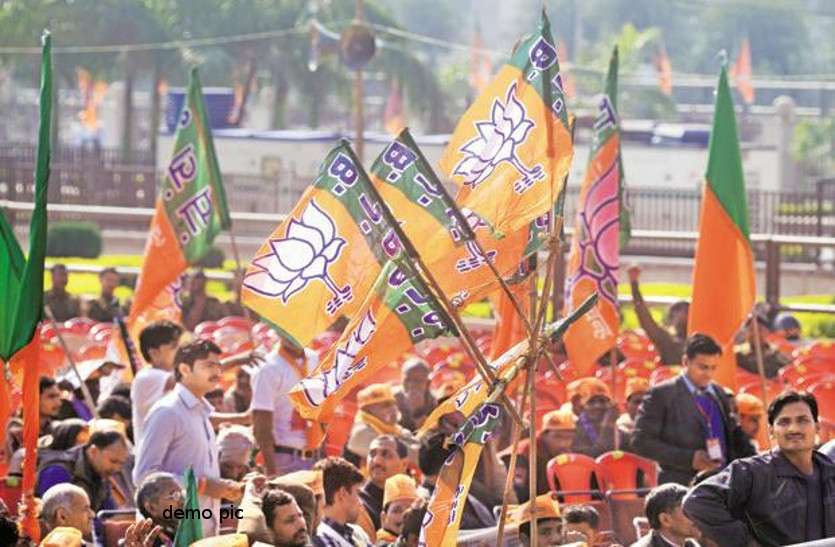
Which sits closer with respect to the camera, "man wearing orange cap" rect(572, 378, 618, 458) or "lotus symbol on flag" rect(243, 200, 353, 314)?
"lotus symbol on flag" rect(243, 200, 353, 314)

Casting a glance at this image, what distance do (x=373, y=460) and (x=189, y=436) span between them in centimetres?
134

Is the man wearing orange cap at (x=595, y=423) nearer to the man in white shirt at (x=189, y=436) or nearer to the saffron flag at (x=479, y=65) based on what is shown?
the man in white shirt at (x=189, y=436)

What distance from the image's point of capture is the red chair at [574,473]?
13.0m

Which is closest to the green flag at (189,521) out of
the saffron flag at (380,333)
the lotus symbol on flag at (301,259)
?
the saffron flag at (380,333)

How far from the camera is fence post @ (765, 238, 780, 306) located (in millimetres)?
22531

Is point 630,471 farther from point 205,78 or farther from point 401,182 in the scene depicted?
point 205,78

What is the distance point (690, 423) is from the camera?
12117 millimetres

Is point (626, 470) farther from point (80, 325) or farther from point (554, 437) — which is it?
point (80, 325)

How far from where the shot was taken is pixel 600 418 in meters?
14.2

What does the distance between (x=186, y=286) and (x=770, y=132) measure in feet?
144

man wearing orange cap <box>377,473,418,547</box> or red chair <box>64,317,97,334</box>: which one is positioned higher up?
red chair <box>64,317,97,334</box>

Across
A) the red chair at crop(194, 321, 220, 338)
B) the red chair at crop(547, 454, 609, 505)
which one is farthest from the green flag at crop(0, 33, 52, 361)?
the red chair at crop(194, 321, 220, 338)

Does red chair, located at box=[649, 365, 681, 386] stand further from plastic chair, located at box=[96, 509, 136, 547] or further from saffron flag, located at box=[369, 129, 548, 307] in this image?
saffron flag, located at box=[369, 129, 548, 307]

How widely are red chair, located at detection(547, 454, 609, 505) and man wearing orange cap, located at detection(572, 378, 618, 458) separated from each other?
0.70 m
